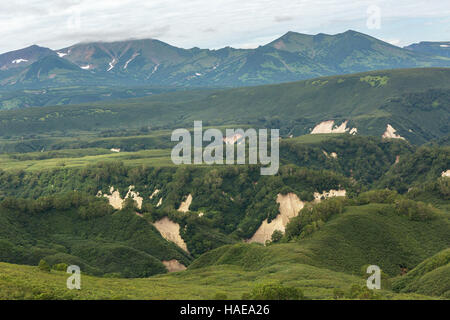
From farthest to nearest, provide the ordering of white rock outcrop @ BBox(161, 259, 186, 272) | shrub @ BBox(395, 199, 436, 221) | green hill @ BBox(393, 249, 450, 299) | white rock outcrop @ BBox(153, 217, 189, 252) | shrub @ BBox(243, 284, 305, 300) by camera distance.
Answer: white rock outcrop @ BBox(153, 217, 189, 252) → white rock outcrop @ BBox(161, 259, 186, 272) → shrub @ BBox(395, 199, 436, 221) → green hill @ BBox(393, 249, 450, 299) → shrub @ BBox(243, 284, 305, 300)

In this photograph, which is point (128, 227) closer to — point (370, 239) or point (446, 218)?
point (370, 239)

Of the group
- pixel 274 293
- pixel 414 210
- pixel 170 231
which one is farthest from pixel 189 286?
pixel 170 231

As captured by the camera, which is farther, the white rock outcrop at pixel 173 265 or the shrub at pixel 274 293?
the white rock outcrop at pixel 173 265

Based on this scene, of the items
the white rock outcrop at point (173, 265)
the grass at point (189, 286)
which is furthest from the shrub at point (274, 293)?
the white rock outcrop at point (173, 265)

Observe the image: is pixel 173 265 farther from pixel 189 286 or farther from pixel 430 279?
pixel 430 279

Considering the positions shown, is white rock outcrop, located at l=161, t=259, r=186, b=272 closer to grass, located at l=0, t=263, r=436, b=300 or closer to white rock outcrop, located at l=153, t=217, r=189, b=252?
white rock outcrop, located at l=153, t=217, r=189, b=252

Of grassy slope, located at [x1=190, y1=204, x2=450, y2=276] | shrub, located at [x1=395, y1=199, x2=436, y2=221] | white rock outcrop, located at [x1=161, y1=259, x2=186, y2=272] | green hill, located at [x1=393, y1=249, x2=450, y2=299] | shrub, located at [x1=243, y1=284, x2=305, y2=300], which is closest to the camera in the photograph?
shrub, located at [x1=243, y1=284, x2=305, y2=300]

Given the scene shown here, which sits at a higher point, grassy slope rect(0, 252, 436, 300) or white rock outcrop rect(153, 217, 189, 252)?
grassy slope rect(0, 252, 436, 300)

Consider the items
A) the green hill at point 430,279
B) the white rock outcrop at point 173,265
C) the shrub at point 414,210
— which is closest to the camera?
the green hill at point 430,279

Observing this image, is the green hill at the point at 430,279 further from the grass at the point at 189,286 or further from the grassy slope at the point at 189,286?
the grass at the point at 189,286

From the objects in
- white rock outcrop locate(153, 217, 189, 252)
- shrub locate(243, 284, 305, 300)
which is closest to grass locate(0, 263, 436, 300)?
shrub locate(243, 284, 305, 300)

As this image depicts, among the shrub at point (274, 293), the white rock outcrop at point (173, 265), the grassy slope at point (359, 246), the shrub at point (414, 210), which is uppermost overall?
the shrub at point (274, 293)

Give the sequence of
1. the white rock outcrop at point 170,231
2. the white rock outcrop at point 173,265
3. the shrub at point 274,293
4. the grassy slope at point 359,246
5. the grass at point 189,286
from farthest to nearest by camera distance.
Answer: the white rock outcrop at point 170,231, the white rock outcrop at point 173,265, the grassy slope at point 359,246, the grass at point 189,286, the shrub at point 274,293
